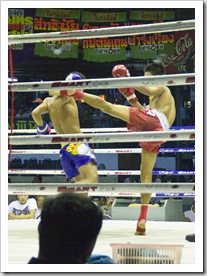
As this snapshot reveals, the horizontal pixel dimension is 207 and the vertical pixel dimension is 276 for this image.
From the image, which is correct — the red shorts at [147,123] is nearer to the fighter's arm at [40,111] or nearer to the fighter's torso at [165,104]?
the fighter's torso at [165,104]

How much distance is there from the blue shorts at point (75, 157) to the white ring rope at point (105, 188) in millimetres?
950

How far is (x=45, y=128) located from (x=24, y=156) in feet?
17.5

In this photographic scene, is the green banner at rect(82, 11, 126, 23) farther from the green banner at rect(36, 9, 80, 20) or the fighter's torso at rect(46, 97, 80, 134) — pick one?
the fighter's torso at rect(46, 97, 80, 134)

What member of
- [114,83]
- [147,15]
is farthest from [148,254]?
[147,15]

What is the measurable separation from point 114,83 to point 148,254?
2.20 feet

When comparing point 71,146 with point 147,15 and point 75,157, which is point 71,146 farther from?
point 147,15

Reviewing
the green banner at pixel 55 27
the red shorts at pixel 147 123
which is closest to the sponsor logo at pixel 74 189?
the red shorts at pixel 147 123

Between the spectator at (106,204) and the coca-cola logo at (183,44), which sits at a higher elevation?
the coca-cola logo at (183,44)

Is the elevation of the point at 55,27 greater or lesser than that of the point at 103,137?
greater

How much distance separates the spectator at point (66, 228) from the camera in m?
1.44

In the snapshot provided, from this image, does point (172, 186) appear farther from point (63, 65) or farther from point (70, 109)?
point (63, 65)

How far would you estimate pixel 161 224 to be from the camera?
4203mm

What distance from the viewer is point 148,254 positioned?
2.09m

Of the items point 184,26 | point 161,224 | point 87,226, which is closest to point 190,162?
point 161,224
